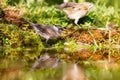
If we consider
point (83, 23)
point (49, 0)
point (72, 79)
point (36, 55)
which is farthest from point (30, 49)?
point (49, 0)

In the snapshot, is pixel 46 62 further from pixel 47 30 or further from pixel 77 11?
pixel 77 11

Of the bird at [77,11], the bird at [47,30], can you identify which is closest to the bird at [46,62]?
the bird at [47,30]

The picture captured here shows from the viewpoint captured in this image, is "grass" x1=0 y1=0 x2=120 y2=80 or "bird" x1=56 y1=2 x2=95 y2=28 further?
"bird" x1=56 y1=2 x2=95 y2=28

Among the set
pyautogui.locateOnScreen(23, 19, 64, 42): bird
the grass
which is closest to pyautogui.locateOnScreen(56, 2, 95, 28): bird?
the grass

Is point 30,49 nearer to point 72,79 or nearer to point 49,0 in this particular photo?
point 72,79

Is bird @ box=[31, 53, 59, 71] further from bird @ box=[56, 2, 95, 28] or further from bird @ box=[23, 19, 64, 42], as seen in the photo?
bird @ box=[56, 2, 95, 28]
